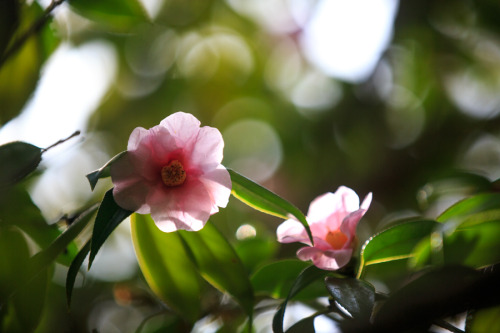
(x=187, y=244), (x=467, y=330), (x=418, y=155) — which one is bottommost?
(x=418, y=155)

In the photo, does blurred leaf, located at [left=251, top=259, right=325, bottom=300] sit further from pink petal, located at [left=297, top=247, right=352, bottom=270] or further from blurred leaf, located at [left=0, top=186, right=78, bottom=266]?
blurred leaf, located at [left=0, top=186, right=78, bottom=266]

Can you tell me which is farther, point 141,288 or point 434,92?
point 434,92

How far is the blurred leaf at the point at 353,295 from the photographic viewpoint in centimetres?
69

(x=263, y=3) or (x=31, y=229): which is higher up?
(x=31, y=229)


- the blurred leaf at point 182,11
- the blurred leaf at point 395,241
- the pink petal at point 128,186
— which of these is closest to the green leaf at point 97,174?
the pink petal at point 128,186

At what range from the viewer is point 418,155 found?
6.19 feet

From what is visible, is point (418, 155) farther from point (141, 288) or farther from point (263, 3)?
point (141, 288)

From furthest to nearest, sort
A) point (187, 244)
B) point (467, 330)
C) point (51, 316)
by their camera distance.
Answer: point (51, 316) → point (187, 244) → point (467, 330)

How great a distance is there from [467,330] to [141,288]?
36.8 inches

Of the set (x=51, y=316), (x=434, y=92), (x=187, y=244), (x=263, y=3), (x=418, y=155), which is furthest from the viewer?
(x=263, y=3)

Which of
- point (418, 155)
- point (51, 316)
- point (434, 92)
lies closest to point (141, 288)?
point (51, 316)

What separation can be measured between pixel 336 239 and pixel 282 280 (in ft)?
0.46

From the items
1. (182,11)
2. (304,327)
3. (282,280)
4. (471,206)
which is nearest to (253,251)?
(282,280)

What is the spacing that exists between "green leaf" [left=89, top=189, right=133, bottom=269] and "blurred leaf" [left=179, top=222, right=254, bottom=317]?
0.19 metres
